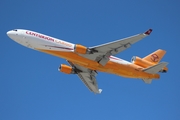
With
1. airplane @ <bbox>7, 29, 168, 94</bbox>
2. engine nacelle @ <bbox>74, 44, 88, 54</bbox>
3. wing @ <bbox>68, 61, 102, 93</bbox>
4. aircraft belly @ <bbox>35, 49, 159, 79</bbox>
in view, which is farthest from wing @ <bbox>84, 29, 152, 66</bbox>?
wing @ <bbox>68, 61, 102, 93</bbox>

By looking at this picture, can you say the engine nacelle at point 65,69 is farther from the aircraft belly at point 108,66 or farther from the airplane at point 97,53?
the airplane at point 97,53

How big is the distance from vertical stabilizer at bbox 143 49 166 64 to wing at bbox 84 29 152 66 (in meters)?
11.0

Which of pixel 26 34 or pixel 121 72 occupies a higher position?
pixel 26 34

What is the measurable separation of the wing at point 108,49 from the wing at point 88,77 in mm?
7570

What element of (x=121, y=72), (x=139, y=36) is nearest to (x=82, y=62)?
(x=121, y=72)

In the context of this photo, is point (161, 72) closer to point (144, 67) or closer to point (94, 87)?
point (144, 67)

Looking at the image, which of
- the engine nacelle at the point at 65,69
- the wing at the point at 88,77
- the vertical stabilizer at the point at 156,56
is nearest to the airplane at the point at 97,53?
the vertical stabilizer at the point at 156,56

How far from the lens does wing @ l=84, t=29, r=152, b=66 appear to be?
48391mm

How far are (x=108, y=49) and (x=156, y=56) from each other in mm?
13698

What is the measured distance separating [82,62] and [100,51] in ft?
12.3

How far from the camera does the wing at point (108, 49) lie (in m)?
48.4

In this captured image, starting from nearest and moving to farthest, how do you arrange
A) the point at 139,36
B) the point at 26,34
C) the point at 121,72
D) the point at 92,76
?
the point at 139,36 → the point at 26,34 → the point at 121,72 → the point at 92,76

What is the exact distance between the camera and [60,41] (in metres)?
52.5

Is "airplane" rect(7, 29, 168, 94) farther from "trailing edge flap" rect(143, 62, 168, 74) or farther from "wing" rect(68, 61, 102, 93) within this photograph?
"wing" rect(68, 61, 102, 93)
